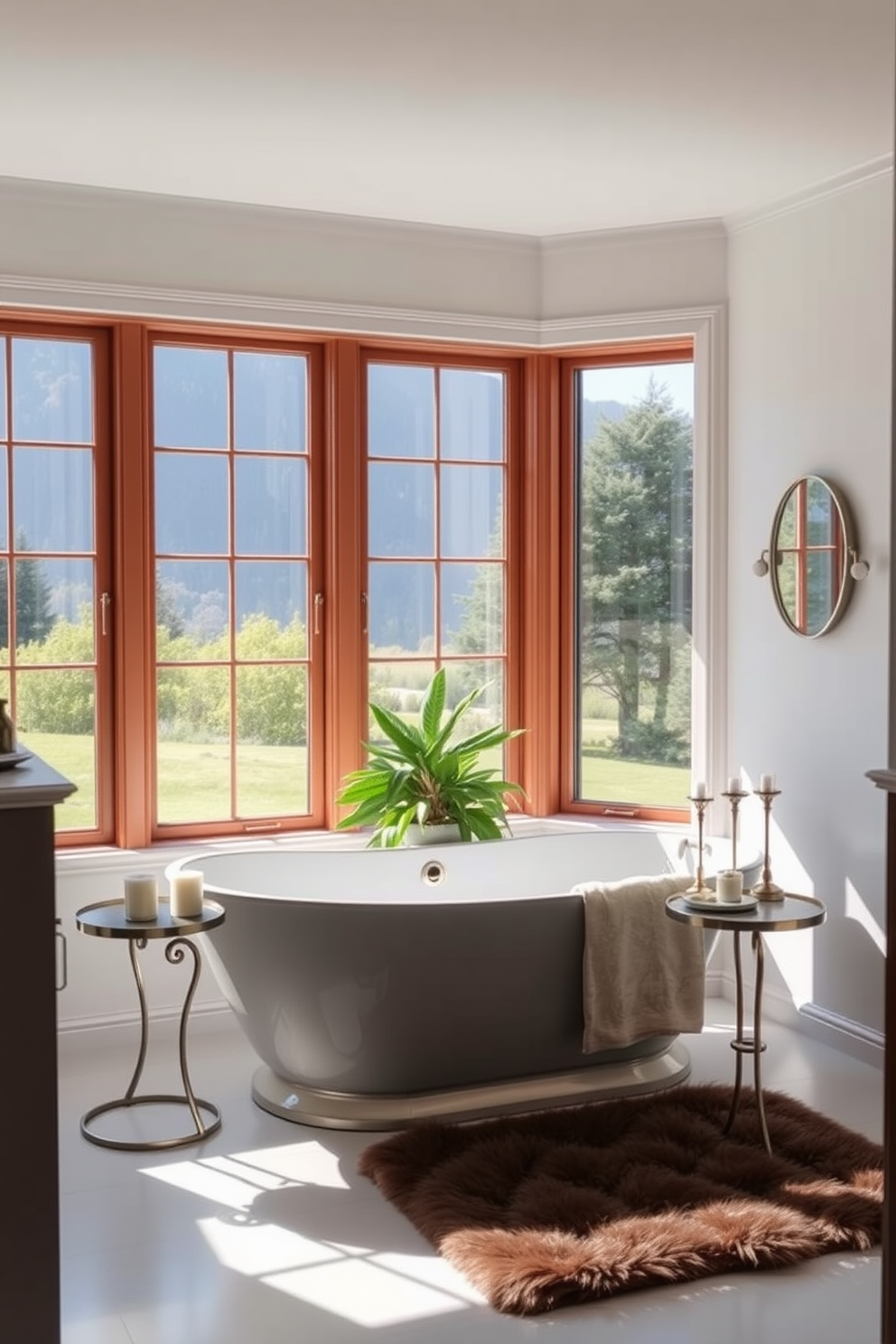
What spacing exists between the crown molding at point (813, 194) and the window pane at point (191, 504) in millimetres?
2013

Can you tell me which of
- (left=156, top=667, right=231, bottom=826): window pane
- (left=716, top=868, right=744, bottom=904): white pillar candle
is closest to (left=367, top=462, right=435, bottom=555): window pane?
(left=156, top=667, right=231, bottom=826): window pane

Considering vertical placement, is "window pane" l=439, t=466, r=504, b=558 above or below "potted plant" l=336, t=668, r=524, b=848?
above

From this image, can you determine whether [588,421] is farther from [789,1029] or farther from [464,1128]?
[464,1128]

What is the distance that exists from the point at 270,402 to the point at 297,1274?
3.09 m

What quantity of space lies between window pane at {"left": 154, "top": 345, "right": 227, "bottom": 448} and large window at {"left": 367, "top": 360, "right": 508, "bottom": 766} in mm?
575

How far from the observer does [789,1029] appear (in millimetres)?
4926

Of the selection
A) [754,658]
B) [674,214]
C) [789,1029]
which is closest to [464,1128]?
[789,1029]

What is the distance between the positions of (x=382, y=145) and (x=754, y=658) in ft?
7.07

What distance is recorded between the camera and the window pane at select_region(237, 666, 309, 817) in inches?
205

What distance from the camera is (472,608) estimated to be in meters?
5.62

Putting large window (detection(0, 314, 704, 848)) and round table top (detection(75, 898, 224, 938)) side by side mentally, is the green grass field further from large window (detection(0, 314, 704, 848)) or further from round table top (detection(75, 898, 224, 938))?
round table top (detection(75, 898, 224, 938))

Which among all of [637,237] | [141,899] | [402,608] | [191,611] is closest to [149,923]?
[141,899]

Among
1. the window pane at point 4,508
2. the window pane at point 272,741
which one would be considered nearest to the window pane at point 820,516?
the window pane at point 272,741

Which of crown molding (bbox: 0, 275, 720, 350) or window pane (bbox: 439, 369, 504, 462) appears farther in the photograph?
window pane (bbox: 439, 369, 504, 462)
